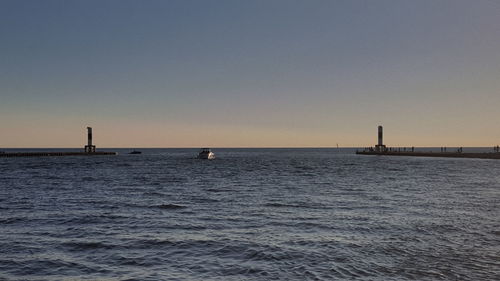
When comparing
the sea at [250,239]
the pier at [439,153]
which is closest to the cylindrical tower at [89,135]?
the pier at [439,153]

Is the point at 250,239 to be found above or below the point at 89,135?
below

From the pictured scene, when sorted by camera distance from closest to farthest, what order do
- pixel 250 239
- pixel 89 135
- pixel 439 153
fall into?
pixel 250 239, pixel 439 153, pixel 89 135

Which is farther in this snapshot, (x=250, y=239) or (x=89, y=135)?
(x=89, y=135)

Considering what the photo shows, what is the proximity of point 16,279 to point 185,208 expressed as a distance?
13731mm

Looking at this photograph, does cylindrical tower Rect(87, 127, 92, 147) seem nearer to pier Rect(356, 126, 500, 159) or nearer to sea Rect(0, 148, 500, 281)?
pier Rect(356, 126, 500, 159)

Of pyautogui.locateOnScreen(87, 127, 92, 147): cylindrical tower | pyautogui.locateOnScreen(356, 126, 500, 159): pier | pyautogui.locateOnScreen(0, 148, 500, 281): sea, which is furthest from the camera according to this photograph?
pyautogui.locateOnScreen(87, 127, 92, 147): cylindrical tower

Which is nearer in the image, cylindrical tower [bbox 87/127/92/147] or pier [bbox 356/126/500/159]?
pier [bbox 356/126/500/159]

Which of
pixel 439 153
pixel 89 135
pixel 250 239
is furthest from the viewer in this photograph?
pixel 89 135

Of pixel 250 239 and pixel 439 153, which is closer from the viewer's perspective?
pixel 250 239

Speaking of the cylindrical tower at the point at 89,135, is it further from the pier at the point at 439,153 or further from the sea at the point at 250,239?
the sea at the point at 250,239

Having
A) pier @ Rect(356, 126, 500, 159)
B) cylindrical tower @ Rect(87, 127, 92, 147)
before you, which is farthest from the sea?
cylindrical tower @ Rect(87, 127, 92, 147)

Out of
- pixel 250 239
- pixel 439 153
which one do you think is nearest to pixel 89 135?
pixel 439 153

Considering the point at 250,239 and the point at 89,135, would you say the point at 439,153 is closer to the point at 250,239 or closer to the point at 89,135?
the point at 89,135

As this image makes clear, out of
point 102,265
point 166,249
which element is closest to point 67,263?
point 102,265
